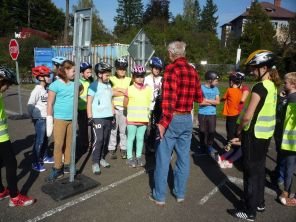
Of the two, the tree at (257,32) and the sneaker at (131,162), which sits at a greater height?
the tree at (257,32)

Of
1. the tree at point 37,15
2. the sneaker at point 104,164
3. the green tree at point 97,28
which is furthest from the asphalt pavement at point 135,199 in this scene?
the tree at point 37,15

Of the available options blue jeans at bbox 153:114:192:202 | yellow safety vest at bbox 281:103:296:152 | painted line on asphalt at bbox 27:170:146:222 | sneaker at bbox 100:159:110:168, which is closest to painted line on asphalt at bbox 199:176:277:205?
blue jeans at bbox 153:114:192:202

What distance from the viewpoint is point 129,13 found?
262 ft

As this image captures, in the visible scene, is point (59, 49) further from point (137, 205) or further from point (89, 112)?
point (137, 205)

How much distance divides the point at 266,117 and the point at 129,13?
80.9 m

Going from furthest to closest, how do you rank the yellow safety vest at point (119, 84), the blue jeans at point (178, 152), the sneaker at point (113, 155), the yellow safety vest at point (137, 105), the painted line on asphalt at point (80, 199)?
the sneaker at point (113, 155)
the yellow safety vest at point (119, 84)
the yellow safety vest at point (137, 105)
the blue jeans at point (178, 152)
the painted line on asphalt at point (80, 199)

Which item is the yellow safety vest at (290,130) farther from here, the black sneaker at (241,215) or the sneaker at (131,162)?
the sneaker at (131,162)

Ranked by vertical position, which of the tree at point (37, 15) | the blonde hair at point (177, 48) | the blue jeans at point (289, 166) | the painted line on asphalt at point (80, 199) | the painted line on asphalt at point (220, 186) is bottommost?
the painted line on asphalt at point (80, 199)

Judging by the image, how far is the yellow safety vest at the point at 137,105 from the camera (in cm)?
568

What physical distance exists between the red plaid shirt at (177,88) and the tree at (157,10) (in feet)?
247

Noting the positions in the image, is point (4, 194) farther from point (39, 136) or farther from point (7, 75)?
point (7, 75)

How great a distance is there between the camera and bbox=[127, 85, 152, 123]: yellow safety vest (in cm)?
568

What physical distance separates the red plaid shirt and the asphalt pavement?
1277 mm

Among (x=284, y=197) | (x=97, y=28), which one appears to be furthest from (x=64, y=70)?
(x=97, y=28)
